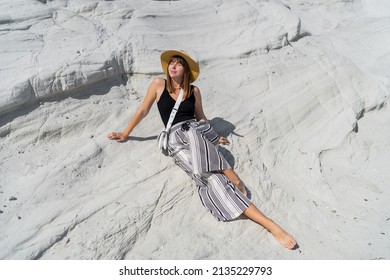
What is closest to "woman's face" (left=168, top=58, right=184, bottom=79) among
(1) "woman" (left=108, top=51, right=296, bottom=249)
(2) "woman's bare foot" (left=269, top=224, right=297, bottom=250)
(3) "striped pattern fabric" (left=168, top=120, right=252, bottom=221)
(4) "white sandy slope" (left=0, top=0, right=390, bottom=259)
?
(1) "woman" (left=108, top=51, right=296, bottom=249)

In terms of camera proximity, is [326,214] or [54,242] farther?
[326,214]

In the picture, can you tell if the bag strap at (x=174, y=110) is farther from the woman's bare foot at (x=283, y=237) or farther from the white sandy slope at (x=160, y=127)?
the woman's bare foot at (x=283, y=237)

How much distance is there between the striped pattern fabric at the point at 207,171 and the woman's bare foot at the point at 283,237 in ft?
0.85

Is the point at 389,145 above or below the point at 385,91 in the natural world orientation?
below

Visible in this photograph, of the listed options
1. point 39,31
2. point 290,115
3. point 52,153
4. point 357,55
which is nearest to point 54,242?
point 52,153

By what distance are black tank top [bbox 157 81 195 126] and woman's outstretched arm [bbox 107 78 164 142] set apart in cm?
7

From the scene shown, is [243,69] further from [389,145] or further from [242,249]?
[242,249]

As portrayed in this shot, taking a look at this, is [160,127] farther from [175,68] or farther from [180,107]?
[175,68]

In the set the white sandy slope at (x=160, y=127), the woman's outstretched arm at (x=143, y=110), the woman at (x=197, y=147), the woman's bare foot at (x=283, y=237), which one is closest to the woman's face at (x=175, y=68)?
the woman at (x=197, y=147)

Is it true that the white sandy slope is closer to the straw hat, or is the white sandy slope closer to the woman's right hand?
the woman's right hand

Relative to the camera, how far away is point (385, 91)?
4.85 meters

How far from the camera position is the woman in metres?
2.93

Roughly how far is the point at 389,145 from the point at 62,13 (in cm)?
362

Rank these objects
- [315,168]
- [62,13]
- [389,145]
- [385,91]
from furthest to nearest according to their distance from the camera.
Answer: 1. [385,91]
2. [389,145]
3. [62,13]
4. [315,168]
